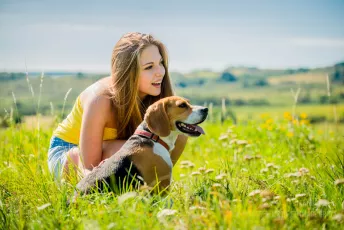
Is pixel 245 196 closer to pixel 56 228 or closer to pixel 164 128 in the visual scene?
pixel 164 128

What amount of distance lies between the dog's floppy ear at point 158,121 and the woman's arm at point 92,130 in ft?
2.41

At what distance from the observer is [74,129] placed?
4.99 meters

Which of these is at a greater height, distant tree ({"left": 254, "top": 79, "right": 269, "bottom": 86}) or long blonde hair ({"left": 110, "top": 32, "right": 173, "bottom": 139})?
long blonde hair ({"left": 110, "top": 32, "right": 173, "bottom": 139})

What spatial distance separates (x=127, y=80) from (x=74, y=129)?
906mm

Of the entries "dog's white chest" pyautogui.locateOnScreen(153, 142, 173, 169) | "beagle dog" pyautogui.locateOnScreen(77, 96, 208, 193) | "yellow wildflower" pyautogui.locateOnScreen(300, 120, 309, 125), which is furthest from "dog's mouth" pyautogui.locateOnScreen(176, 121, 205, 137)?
"yellow wildflower" pyautogui.locateOnScreen(300, 120, 309, 125)

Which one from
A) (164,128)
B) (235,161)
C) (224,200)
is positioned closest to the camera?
(224,200)

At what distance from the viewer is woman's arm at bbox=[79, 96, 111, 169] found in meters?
4.50

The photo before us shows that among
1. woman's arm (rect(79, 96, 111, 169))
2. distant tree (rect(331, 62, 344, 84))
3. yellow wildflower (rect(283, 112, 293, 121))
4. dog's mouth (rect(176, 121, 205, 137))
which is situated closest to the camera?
dog's mouth (rect(176, 121, 205, 137))

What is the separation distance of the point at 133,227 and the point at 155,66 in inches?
96.0

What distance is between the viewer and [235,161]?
519cm

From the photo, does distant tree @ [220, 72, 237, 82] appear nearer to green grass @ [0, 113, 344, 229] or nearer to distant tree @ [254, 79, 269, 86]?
distant tree @ [254, 79, 269, 86]

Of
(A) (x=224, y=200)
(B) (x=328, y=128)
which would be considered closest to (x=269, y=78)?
(B) (x=328, y=128)

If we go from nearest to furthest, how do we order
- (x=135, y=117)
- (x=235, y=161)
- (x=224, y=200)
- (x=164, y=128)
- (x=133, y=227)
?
(x=133, y=227) → (x=224, y=200) → (x=164, y=128) → (x=135, y=117) → (x=235, y=161)

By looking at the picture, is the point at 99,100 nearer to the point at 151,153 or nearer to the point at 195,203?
the point at 151,153
